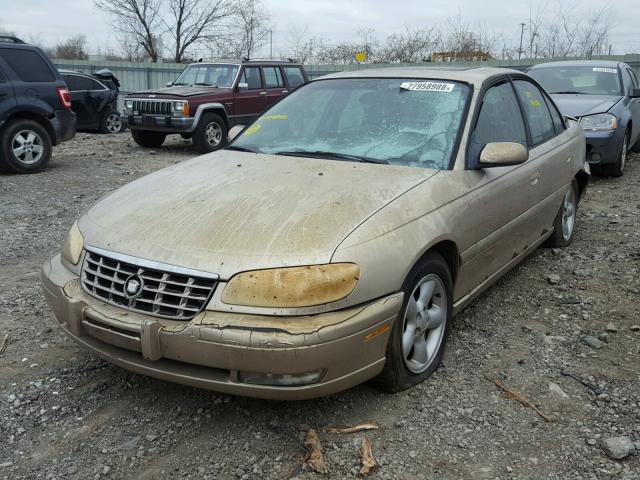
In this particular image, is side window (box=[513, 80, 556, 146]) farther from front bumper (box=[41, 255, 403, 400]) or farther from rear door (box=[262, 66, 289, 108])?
rear door (box=[262, 66, 289, 108])

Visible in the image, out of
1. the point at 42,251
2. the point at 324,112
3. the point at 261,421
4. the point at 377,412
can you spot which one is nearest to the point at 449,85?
the point at 324,112

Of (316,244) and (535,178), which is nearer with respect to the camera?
(316,244)

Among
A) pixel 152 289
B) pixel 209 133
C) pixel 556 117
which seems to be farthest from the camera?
pixel 209 133

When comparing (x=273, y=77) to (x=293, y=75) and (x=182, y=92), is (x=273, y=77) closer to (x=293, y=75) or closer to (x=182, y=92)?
(x=293, y=75)

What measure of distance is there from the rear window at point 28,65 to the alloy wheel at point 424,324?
8.06 metres

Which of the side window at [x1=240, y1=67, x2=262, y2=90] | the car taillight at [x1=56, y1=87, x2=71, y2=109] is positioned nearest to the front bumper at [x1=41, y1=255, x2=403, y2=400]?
the car taillight at [x1=56, y1=87, x2=71, y2=109]

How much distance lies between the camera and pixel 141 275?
261cm

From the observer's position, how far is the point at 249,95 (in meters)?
12.4

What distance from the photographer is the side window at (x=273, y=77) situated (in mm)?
12836

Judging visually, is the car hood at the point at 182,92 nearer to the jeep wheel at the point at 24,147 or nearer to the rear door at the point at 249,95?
the rear door at the point at 249,95

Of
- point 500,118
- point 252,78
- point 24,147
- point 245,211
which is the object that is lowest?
point 24,147

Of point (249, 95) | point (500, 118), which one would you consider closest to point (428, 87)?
point (500, 118)

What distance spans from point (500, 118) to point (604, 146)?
4.78 m

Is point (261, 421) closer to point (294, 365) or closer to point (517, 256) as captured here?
point (294, 365)
